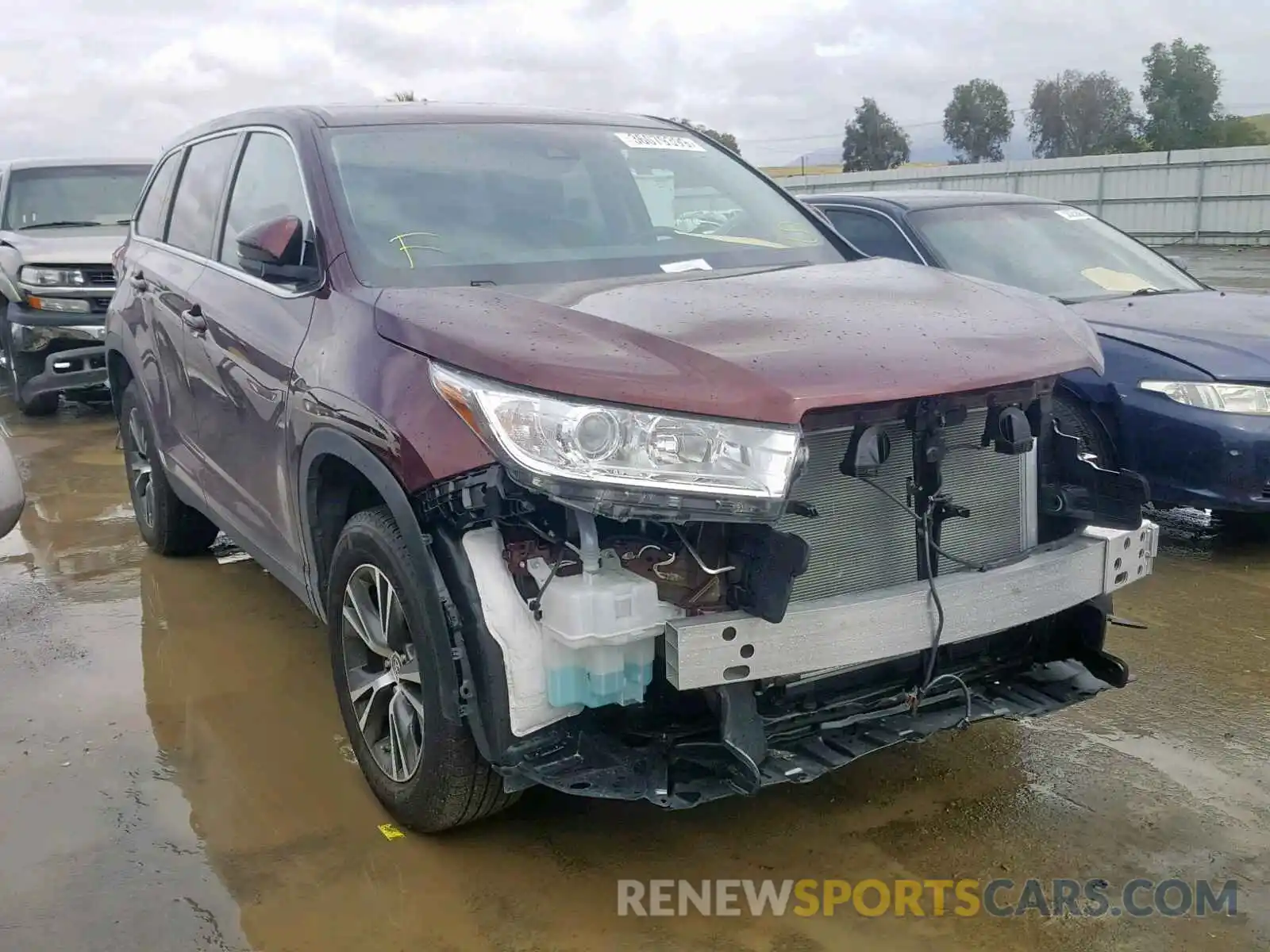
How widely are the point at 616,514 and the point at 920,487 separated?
81 centimetres

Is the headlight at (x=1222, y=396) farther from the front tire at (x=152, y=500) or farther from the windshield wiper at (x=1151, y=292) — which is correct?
the front tire at (x=152, y=500)

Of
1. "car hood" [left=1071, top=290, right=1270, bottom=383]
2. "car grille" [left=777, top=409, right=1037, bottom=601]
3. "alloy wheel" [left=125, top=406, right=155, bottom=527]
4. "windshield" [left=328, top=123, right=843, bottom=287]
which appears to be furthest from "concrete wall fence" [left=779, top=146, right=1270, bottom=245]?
"car grille" [left=777, top=409, right=1037, bottom=601]

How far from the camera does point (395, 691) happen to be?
3090 mm

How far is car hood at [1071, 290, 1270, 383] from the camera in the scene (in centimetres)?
501

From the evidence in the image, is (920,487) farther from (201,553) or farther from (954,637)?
(201,553)

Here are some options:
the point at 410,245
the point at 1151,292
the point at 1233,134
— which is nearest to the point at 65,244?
the point at 410,245

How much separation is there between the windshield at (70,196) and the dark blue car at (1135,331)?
6751 millimetres

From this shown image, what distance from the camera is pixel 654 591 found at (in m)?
2.55

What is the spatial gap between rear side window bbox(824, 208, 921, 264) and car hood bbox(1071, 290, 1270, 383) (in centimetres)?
93

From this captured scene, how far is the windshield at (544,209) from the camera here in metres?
3.40

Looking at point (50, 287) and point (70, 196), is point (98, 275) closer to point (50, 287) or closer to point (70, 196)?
point (50, 287)

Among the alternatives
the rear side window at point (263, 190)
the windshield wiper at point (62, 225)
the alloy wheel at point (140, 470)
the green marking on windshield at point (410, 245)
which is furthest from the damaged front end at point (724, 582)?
the windshield wiper at point (62, 225)

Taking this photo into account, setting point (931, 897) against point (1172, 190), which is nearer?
point (931, 897)

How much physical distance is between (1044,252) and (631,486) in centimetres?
456
